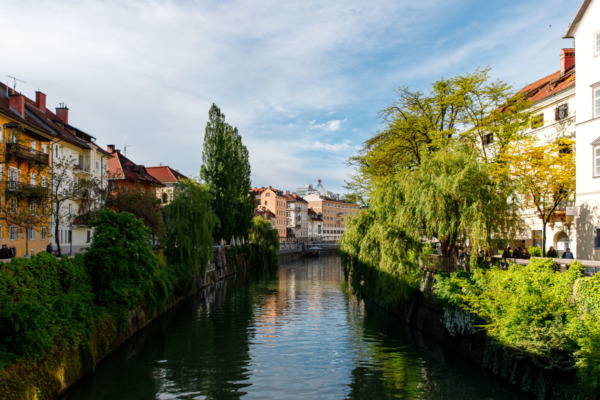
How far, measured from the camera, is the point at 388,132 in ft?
106

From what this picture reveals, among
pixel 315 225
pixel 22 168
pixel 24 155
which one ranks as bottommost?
pixel 315 225

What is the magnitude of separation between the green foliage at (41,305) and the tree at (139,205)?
14575 millimetres

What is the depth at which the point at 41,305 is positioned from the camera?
1204 cm

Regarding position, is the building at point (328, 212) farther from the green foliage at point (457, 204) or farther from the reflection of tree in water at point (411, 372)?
the reflection of tree in water at point (411, 372)

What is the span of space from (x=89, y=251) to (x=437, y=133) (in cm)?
2008

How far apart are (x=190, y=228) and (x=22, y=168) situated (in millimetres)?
11866

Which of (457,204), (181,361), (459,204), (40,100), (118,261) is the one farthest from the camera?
(40,100)

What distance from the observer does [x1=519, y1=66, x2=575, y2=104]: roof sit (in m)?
28.8

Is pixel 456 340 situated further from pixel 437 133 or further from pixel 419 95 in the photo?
pixel 419 95

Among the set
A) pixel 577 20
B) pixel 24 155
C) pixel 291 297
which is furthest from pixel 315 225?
pixel 577 20

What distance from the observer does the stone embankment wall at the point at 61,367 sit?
10219mm

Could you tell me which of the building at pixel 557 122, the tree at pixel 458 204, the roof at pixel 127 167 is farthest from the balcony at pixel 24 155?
the building at pixel 557 122

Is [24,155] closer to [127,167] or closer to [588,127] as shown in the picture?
[127,167]

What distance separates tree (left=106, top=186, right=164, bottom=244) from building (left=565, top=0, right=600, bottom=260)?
2666 centimetres
